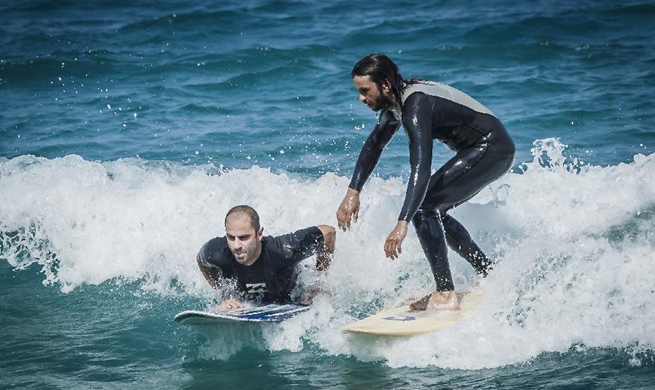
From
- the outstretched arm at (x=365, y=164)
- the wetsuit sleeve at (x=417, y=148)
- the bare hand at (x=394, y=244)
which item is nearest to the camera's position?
the bare hand at (x=394, y=244)

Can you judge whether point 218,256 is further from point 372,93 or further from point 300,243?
point 372,93

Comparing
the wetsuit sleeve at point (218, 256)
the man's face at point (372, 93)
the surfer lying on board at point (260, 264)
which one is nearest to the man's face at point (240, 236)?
the surfer lying on board at point (260, 264)

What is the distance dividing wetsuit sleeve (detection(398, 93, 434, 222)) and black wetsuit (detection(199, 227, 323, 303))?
99cm

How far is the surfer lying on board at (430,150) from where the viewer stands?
6.36 m

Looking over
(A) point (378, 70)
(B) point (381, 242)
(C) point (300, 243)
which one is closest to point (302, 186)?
(B) point (381, 242)

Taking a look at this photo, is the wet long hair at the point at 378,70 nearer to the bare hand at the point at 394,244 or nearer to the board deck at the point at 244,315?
the bare hand at the point at 394,244

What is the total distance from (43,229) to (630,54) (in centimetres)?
979

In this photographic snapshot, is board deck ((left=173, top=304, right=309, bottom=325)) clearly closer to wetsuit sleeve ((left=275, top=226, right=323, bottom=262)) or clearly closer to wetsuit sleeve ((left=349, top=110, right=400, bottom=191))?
wetsuit sleeve ((left=275, top=226, right=323, bottom=262))

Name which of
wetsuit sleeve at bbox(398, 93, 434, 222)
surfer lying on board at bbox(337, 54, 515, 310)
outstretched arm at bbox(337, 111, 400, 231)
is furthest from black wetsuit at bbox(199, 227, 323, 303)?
wetsuit sleeve at bbox(398, 93, 434, 222)

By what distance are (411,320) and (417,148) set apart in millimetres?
1244

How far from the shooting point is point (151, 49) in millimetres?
16984

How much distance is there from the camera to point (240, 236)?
21.6ft

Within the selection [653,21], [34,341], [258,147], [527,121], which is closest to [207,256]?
[34,341]

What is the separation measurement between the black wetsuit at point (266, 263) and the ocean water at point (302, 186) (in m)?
0.30
